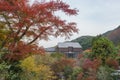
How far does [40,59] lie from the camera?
21531 millimetres

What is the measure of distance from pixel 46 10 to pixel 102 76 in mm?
8955

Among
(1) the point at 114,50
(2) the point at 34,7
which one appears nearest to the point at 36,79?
(2) the point at 34,7

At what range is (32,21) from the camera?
925 centimetres

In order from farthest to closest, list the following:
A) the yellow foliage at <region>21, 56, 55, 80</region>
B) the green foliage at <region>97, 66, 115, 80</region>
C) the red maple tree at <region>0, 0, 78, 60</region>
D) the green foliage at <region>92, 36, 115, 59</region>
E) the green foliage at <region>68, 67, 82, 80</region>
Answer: the green foliage at <region>92, 36, 115, 59</region>
the green foliage at <region>68, 67, 82, 80</region>
the green foliage at <region>97, 66, 115, 80</region>
the yellow foliage at <region>21, 56, 55, 80</region>
the red maple tree at <region>0, 0, 78, 60</region>

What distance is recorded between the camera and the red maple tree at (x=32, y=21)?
920cm

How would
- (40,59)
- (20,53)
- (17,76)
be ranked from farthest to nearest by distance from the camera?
(40,59) < (17,76) < (20,53)

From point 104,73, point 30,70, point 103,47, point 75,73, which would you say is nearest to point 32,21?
point 30,70

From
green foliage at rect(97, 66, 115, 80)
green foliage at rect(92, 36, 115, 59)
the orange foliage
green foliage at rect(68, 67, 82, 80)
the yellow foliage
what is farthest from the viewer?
green foliage at rect(92, 36, 115, 59)

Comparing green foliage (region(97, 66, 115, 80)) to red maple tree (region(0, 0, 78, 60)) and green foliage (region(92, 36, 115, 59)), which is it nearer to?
green foliage (region(92, 36, 115, 59))

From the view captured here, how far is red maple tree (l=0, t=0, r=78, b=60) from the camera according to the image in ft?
30.2

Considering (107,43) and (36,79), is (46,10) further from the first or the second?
(107,43)

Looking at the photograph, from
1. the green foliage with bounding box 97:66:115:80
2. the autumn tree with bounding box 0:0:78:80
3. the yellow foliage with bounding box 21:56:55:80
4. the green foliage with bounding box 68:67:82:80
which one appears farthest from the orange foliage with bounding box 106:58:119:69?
the autumn tree with bounding box 0:0:78:80

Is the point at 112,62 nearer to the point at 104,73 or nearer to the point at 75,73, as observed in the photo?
the point at 104,73

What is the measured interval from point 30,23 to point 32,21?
8 centimetres
